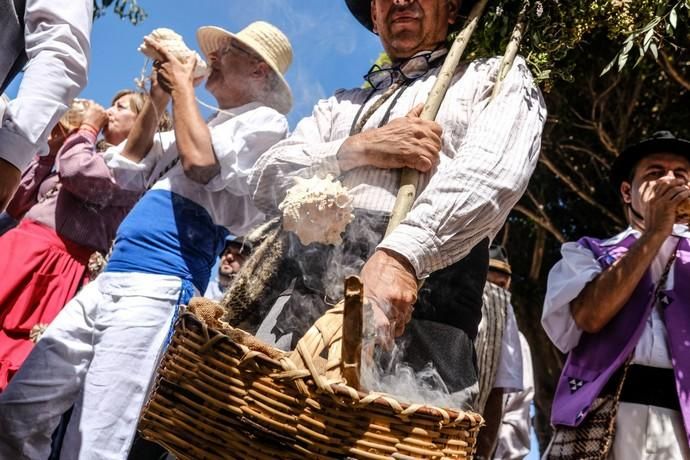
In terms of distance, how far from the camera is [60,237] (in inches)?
155

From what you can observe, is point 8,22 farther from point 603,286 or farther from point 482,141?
point 603,286

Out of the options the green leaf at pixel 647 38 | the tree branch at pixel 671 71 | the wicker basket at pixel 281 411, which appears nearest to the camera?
the wicker basket at pixel 281 411

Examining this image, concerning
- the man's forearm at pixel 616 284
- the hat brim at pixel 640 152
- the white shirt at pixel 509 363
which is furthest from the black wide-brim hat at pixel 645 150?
the white shirt at pixel 509 363

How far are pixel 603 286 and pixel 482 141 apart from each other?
4.15ft

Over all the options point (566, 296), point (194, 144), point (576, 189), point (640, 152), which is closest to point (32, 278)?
point (194, 144)

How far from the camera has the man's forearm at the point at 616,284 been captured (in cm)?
322

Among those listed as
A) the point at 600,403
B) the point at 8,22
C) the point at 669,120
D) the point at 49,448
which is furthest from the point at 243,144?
the point at 669,120

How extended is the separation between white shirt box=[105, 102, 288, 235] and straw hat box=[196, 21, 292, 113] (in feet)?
0.69

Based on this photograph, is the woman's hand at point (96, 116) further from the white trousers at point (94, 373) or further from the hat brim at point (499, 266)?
the hat brim at point (499, 266)

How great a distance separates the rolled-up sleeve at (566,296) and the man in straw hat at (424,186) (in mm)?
1154

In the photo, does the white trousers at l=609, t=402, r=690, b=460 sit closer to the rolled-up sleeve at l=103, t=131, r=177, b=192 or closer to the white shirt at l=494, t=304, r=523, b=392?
the white shirt at l=494, t=304, r=523, b=392

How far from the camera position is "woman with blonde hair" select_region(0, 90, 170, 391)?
12.3 feet

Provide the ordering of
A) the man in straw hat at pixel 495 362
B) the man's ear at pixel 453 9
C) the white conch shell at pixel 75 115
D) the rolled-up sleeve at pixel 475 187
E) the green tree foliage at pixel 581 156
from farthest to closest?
the green tree foliage at pixel 581 156 < the man in straw hat at pixel 495 362 < the white conch shell at pixel 75 115 < the man's ear at pixel 453 9 < the rolled-up sleeve at pixel 475 187

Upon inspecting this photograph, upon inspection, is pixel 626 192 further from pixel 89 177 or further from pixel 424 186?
pixel 89 177
